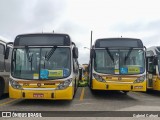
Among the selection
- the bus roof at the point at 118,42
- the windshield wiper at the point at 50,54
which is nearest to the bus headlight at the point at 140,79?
the bus roof at the point at 118,42

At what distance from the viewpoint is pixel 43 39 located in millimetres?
12016

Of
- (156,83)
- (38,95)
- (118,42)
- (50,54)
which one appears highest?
(118,42)

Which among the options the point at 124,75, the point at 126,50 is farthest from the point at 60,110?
the point at 126,50

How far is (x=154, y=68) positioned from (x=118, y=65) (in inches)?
154

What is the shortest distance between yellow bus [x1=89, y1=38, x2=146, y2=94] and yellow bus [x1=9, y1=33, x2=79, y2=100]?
7.54ft

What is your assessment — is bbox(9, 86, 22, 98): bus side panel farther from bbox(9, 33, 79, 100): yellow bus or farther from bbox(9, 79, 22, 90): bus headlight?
bbox(9, 79, 22, 90): bus headlight

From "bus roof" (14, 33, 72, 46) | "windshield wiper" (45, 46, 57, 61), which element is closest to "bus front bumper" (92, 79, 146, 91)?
"bus roof" (14, 33, 72, 46)

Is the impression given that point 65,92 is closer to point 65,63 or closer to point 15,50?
point 65,63

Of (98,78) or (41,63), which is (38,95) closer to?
(41,63)

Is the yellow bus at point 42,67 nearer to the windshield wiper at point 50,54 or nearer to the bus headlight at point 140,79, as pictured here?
the windshield wiper at point 50,54

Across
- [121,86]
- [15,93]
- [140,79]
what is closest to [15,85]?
[15,93]

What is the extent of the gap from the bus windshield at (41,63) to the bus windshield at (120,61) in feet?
9.20

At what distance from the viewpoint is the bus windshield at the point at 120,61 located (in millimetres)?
13883

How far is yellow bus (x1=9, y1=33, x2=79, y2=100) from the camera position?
1128 cm
